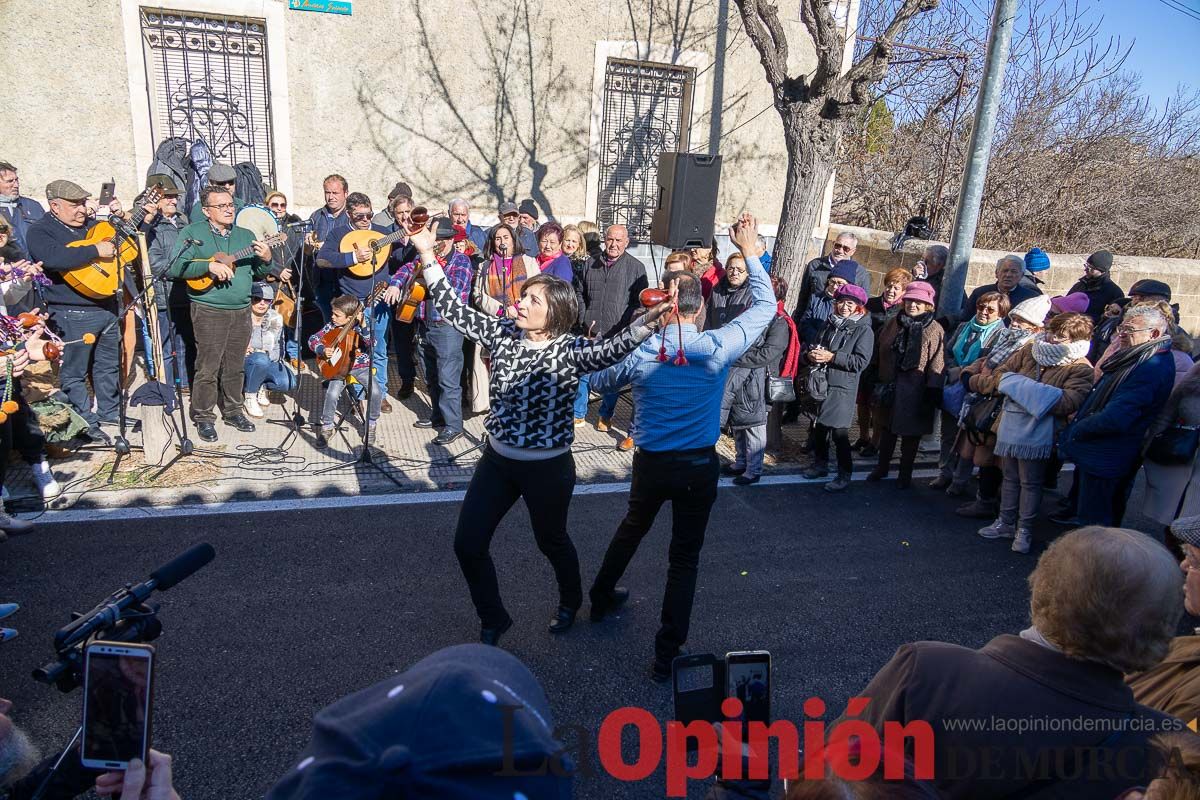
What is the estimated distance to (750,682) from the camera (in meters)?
1.84

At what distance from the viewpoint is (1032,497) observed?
5699 mm

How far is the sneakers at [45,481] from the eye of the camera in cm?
551

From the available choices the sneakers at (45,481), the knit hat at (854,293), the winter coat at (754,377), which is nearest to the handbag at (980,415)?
the knit hat at (854,293)

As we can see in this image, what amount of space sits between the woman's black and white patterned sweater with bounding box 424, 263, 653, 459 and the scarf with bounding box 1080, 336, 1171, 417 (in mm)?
3525

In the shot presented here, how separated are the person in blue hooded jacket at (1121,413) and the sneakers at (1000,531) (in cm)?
48

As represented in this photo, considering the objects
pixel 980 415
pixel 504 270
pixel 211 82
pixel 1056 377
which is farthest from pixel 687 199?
pixel 211 82

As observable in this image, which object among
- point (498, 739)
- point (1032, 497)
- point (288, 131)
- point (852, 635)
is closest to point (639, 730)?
point (852, 635)

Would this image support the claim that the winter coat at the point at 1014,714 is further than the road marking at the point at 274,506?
No

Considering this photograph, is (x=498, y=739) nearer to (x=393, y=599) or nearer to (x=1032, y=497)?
(x=393, y=599)

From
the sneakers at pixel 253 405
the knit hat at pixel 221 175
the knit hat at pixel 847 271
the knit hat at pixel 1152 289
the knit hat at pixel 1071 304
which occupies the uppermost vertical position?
the knit hat at pixel 221 175

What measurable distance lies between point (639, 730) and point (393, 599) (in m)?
1.63

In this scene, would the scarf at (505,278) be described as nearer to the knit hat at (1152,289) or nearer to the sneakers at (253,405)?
the sneakers at (253,405)

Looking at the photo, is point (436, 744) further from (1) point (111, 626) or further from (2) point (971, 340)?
(2) point (971, 340)

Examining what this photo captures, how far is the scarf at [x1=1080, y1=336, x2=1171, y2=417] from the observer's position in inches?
204
